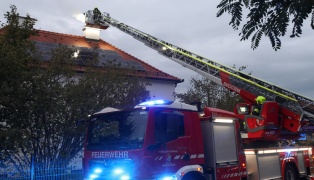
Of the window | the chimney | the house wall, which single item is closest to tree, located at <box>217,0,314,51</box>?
the window

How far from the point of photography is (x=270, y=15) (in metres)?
3.50

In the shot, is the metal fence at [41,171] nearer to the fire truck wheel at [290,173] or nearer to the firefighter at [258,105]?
the firefighter at [258,105]

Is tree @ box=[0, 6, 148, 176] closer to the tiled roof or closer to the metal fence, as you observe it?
the metal fence

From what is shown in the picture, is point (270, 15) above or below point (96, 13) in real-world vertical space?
below

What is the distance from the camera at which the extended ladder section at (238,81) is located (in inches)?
437

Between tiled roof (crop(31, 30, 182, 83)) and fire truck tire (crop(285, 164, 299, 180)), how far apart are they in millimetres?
11493

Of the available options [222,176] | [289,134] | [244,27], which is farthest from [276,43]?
[289,134]

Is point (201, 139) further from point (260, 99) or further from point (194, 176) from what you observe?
point (260, 99)

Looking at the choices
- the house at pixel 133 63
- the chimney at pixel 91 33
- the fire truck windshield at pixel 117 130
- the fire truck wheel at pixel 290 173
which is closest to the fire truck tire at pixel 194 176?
the fire truck windshield at pixel 117 130

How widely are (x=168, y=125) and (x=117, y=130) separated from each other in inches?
42.3

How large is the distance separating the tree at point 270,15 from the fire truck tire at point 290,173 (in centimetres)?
845

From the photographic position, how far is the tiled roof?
73.5ft

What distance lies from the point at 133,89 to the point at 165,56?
8.50 feet

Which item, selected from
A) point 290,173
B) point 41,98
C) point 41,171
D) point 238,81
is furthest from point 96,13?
point 290,173
